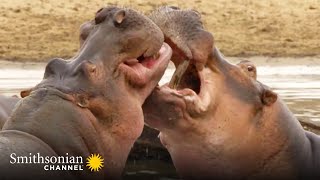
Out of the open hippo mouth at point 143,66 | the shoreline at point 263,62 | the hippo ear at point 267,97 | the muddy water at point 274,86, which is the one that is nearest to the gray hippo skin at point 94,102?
the open hippo mouth at point 143,66

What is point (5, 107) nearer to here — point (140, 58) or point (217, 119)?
point (217, 119)

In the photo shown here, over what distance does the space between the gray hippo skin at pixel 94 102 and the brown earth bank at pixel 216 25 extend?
15.3m

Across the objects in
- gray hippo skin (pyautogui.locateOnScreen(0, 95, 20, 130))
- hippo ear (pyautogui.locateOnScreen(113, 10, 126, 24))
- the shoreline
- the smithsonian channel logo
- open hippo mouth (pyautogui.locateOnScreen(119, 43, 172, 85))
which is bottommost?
the shoreline

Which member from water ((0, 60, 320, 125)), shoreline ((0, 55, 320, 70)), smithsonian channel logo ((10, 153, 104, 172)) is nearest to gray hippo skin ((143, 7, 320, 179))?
smithsonian channel logo ((10, 153, 104, 172))

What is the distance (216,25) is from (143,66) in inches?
736

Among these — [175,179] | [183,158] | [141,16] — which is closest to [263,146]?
[183,158]

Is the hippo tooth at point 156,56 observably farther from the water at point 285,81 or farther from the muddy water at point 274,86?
the water at point 285,81

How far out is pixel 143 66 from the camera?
390cm

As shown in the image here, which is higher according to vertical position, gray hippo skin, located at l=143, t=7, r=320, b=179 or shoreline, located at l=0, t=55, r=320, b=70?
gray hippo skin, located at l=143, t=7, r=320, b=179

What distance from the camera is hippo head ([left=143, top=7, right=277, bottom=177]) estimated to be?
434 centimetres

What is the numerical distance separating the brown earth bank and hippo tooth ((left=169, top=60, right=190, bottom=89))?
1473 cm

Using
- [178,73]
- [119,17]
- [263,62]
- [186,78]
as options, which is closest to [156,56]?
[119,17]

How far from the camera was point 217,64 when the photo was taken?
15.1 feet

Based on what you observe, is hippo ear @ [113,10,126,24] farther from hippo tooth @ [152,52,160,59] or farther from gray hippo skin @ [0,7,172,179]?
hippo tooth @ [152,52,160,59]
